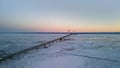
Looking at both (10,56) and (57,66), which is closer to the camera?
(57,66)

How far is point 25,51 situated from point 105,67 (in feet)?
24.9

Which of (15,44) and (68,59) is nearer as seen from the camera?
(68,59)

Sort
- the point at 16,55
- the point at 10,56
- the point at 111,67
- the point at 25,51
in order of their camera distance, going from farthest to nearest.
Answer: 1. the point at 25,51
2. the point at 16,55
3. the point at 10,56
4. the point at 111,67

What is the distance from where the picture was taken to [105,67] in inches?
263

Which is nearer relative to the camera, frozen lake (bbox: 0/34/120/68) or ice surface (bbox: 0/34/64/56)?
frozen lake (bbox: 0/34/120/68)

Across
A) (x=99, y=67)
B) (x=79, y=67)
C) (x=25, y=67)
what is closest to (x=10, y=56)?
(x=25, y=67)

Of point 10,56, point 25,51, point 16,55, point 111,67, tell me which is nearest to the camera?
point 111,67

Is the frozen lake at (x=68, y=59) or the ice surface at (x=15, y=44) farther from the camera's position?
the ice surface at (x=15, y=44)

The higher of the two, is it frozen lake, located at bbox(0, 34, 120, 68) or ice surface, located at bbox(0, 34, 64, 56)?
frozen lake, located at bbox(0, 34, 120, 68)

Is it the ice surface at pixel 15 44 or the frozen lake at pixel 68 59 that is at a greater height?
the frozen lake at pixel 68 59

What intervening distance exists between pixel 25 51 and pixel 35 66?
5377 millimetres

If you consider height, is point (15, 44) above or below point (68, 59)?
below

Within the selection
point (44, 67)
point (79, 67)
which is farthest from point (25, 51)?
point (79, 67)

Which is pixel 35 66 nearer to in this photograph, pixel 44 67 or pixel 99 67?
pixel 44 67
